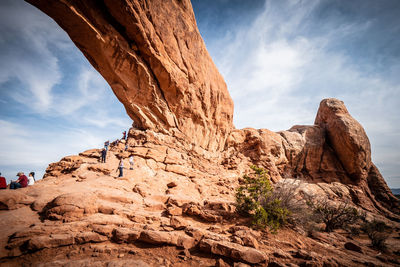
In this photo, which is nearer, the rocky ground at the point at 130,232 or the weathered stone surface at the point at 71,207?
the rocky ground at the point at 130,232

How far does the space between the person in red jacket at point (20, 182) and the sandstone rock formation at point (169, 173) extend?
2.35 feet

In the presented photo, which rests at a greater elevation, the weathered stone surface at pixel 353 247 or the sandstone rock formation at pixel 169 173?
the sandstone rock formation at pixel 169 173

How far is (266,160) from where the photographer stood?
17.5 meters

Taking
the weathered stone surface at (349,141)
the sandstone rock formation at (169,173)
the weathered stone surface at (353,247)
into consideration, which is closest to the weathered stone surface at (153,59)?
the sandstone rock formation at (169,173)

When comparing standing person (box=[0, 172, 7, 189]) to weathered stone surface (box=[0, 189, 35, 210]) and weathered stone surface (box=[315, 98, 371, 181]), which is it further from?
weathered stone surface (box=[315, 98, 371, 181])

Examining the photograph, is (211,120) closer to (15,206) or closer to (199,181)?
(199,181)

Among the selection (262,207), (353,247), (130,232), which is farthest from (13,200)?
(353,247)

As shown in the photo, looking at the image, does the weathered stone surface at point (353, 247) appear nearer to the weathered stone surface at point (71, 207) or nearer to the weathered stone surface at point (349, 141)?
the weathered stone surface at point (71, 207)

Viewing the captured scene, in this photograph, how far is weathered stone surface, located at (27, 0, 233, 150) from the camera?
8.78m

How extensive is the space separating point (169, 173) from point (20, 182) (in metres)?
6.56

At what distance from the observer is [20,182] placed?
6.59 meters

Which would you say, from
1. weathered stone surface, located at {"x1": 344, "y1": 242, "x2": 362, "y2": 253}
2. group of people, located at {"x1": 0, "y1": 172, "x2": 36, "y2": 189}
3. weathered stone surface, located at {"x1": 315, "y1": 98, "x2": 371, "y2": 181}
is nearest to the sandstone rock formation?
weathered stone surface, located at {"x1": 315, "y1": 98, "x2": 371, "y2": 181}

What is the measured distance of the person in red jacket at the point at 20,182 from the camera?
6.48 metres

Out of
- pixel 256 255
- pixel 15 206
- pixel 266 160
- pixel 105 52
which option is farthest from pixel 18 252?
pixel 266 160
